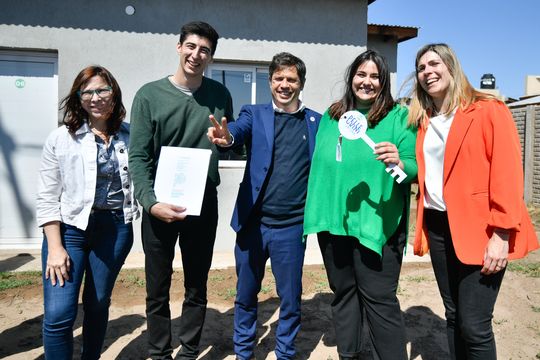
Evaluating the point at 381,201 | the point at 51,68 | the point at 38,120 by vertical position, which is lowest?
the point at 381,201

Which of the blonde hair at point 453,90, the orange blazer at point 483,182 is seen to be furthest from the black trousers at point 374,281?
the blonde hair at point 453,90

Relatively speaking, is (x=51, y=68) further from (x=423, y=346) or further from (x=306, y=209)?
(x=423, y=346)

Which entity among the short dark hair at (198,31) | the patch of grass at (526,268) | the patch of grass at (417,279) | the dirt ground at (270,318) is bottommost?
the dirt ground at (270,318)

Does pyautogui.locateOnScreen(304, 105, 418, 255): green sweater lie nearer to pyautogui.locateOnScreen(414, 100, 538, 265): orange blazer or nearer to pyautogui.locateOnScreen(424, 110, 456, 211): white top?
pyautogui.locateOnScreen(424, 110, 456, 211): white top

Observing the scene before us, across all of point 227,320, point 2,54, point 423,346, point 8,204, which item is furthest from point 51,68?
point 423,346

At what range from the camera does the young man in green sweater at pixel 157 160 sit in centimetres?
258

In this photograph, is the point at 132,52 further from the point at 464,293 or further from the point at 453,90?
the point at 464,293

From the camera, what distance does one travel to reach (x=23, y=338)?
3506 mm

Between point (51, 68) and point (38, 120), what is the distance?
2.44 ft

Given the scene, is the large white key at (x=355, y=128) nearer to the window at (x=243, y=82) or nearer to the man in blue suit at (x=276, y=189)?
the man in blue suit at (x=276, y=189)

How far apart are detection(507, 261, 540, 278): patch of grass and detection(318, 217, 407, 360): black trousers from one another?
370 centimetres

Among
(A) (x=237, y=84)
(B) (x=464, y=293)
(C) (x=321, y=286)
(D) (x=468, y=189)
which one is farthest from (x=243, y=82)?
(B) (x=464, y=293)

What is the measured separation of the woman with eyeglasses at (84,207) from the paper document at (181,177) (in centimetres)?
22

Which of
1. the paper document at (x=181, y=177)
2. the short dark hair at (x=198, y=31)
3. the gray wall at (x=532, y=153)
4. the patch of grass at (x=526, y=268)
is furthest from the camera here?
the gray wall at (x=532, y=153)
